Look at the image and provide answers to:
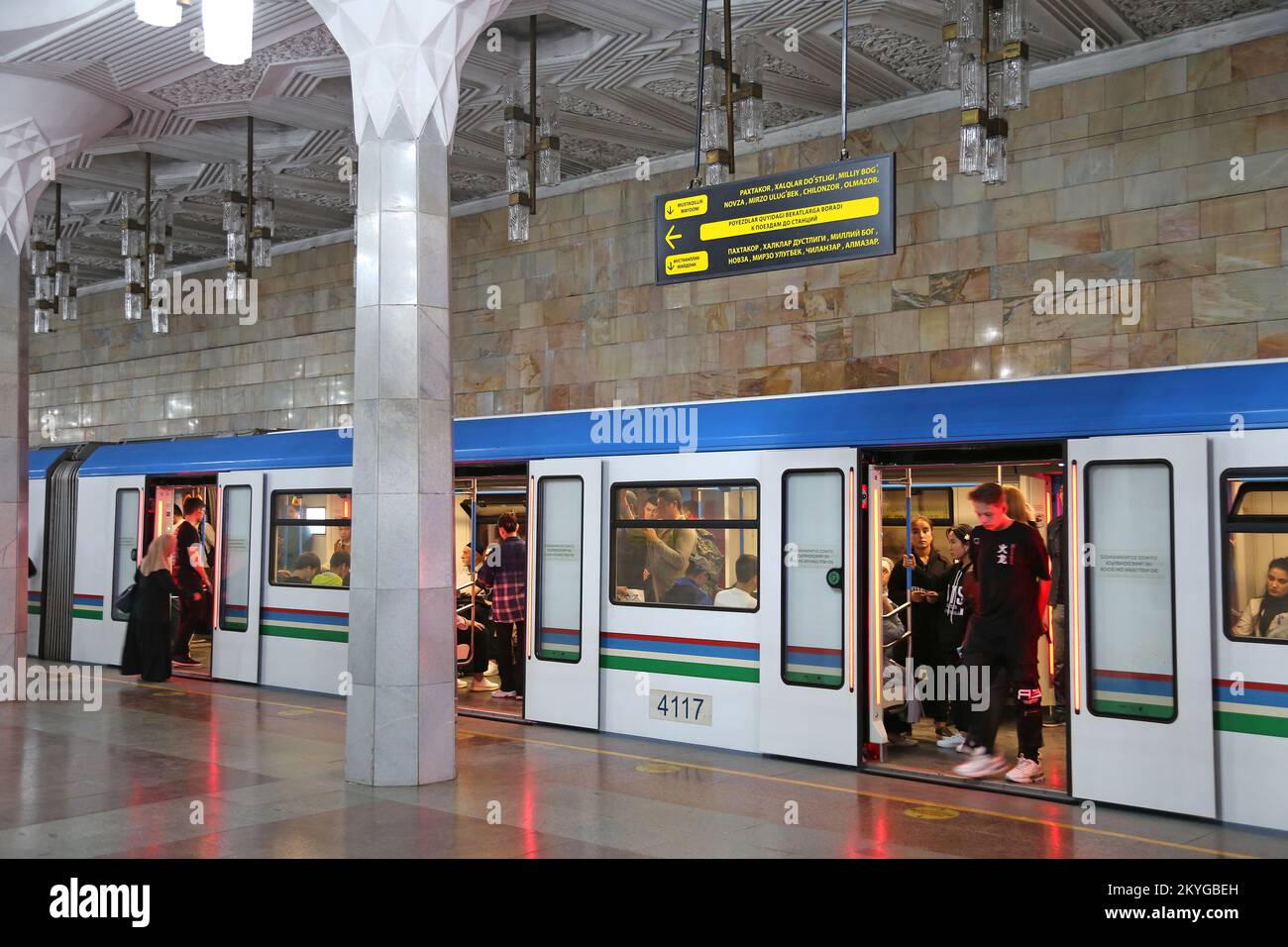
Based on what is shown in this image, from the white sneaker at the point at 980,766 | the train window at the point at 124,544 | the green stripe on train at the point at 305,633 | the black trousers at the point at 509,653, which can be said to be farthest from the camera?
the train window at the point at 124,544

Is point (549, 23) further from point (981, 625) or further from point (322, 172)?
point (981, 625)

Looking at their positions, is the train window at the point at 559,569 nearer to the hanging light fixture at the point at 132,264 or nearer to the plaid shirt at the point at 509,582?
the plaid shirt at the point at 509,582

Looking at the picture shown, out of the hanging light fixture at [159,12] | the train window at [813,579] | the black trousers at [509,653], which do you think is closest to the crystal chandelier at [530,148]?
the train window at [813,579]

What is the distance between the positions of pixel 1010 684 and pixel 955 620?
4.02 ft

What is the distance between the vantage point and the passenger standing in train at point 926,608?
10297 millimetres

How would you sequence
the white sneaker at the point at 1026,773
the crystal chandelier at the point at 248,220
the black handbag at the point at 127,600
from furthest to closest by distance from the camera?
the black handbag at the point at 127,600 < the crystal chandelier at the point at 248,220 < the white sneaker at the point at 1026,773

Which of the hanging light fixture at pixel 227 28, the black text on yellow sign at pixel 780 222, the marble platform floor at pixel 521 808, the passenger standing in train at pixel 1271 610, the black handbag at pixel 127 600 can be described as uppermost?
the hanging light fixture at pixel 227 28

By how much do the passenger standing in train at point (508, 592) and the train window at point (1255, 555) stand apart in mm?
6853

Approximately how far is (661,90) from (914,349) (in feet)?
12.5

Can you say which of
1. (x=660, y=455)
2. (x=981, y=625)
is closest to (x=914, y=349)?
(x=660, y=455)

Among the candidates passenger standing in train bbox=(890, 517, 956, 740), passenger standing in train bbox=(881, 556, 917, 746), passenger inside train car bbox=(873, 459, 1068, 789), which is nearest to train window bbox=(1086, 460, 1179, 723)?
passenger inside train car bbox=(873, 459, 1068, 789)

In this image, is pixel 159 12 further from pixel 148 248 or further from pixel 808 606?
pixel 148 248

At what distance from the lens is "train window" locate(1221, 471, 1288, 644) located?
712 centimetres

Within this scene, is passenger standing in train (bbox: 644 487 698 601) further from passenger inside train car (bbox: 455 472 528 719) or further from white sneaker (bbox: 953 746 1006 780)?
white sneaker (bbox: 953 746 1006 780)
